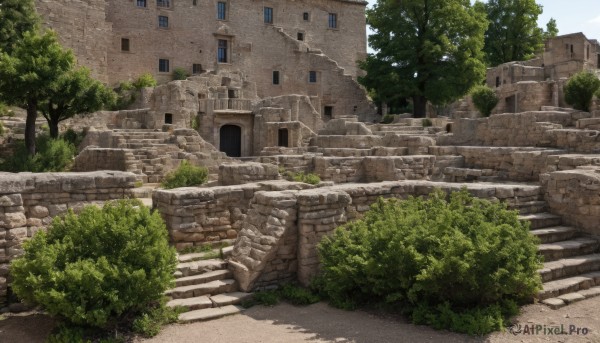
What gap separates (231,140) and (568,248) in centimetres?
2064

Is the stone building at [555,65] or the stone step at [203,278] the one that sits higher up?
the stone building at [555,65]

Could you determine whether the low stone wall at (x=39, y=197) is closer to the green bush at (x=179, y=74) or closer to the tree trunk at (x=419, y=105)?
the green bush at (x=179, y=74)

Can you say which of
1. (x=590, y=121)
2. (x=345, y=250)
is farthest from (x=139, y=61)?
(x=345, y=250)

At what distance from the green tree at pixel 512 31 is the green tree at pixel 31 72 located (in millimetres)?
32821

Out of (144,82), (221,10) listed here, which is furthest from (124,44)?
(221,10)

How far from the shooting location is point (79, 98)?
1969 cm

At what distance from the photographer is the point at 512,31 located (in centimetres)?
4172

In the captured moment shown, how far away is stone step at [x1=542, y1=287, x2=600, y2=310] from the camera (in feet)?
23.7

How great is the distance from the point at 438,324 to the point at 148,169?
47.1 ft

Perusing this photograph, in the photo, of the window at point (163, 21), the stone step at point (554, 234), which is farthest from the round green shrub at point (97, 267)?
the window at point (163, 21)

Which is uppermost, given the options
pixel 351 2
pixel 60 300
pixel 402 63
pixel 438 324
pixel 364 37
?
→ pixel 351 2

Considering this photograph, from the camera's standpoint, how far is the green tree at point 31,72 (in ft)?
59.0

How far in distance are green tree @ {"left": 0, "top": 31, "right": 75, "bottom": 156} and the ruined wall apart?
10.3 metres

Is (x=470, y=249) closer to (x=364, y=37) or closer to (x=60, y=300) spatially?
(x=60, y=300)
